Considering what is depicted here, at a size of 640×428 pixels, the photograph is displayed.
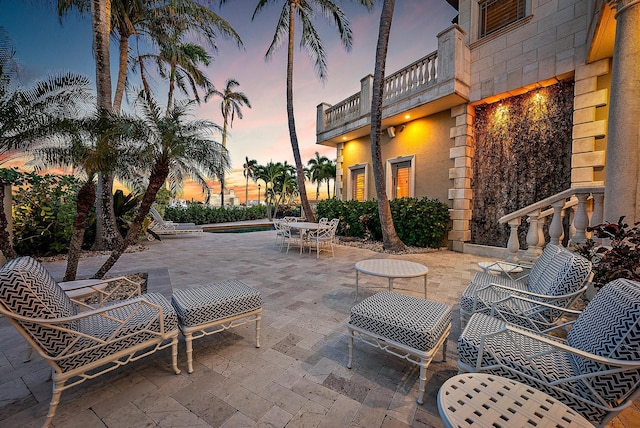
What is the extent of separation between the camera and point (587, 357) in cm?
123

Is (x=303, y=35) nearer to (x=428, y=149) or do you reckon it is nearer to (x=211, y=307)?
(x=428, y=149)

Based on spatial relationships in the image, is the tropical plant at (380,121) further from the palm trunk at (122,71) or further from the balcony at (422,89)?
the palm trunk at (122,71)

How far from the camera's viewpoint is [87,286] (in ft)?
8.50

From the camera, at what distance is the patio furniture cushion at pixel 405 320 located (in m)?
1.87

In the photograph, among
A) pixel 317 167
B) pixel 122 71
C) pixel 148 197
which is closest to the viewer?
pixel 148 197

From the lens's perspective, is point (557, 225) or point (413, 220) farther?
point (413, 220)

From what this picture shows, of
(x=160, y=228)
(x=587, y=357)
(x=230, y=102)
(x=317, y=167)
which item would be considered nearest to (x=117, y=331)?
(x=587, y=357)

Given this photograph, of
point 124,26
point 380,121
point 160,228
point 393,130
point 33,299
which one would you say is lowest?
point 160,228

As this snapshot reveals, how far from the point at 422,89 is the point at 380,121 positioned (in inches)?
77.9

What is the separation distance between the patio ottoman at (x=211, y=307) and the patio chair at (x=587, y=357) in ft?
6.22

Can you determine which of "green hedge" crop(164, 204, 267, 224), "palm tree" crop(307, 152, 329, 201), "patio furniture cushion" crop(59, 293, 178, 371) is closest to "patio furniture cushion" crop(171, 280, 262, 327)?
"patio furniture cushion" crop(59, 293, 178, 371)

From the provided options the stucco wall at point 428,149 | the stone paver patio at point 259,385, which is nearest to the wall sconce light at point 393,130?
the stucco wall at point 428,149

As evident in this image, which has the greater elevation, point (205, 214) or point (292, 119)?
point (292, 119)

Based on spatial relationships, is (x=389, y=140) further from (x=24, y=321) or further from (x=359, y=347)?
(x=24, y=321)
